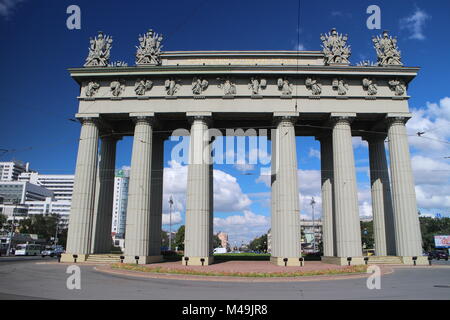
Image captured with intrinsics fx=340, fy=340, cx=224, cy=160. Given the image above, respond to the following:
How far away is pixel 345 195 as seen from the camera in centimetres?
3266

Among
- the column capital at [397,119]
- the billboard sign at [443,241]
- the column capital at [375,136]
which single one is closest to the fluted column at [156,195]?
the column capital at [375,136]

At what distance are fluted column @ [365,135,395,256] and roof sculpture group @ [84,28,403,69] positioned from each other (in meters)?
8.98

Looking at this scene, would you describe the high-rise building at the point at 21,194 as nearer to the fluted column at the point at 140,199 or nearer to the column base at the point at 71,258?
the column base at the point at 71,258

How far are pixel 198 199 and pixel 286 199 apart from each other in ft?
27.6

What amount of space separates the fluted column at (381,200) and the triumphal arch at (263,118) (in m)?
0.11

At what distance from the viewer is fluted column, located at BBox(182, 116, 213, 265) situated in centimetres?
3162

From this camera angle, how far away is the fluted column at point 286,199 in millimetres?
31484

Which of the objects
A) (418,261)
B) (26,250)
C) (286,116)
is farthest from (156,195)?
(26,250)

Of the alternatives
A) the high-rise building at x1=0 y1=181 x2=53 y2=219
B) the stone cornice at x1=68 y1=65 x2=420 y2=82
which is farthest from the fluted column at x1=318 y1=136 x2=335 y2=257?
the high-rise building at x1=0 y1=181 x2=53 y2=219

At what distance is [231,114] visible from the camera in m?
35.2
